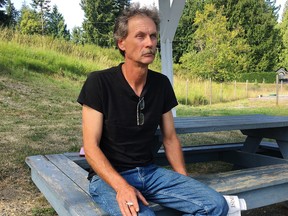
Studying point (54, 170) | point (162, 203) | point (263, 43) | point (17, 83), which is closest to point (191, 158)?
point (54, 170)

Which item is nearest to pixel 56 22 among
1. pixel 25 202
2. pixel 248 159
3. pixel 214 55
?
pixel 214 55

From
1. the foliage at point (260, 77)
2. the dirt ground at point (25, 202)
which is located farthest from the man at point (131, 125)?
the foliage at point (260, 77)

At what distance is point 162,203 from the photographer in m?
1.72

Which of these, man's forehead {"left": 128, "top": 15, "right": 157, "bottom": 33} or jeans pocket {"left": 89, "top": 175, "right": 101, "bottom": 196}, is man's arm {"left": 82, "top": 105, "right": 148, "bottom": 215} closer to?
jeans pocket {"left": 89, "top": 175, "right": 101, "bottom": 196}

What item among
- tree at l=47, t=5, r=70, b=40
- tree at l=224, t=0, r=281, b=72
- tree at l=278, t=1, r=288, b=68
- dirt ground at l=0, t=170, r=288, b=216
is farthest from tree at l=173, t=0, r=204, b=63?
dirt ground at l=0, t=170, r=288, b=216

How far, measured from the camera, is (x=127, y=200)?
1.51 m

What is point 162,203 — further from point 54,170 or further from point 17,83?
point 17,83

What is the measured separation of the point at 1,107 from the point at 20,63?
14.0 ft

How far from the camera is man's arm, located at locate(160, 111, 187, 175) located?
6.66ft

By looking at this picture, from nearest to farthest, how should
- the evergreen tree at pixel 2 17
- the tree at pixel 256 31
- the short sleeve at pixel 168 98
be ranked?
the short sleeve at pixel 168 98 → the evergreen tree at pixel 2 17 → the tree at pixel 256 31

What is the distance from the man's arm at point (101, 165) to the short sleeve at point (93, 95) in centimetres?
2

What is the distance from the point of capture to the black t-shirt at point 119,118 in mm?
1785

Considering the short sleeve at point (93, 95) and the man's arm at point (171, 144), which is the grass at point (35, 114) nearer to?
the man's arm at point (171, 144)

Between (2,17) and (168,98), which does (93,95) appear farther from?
(2,17)
